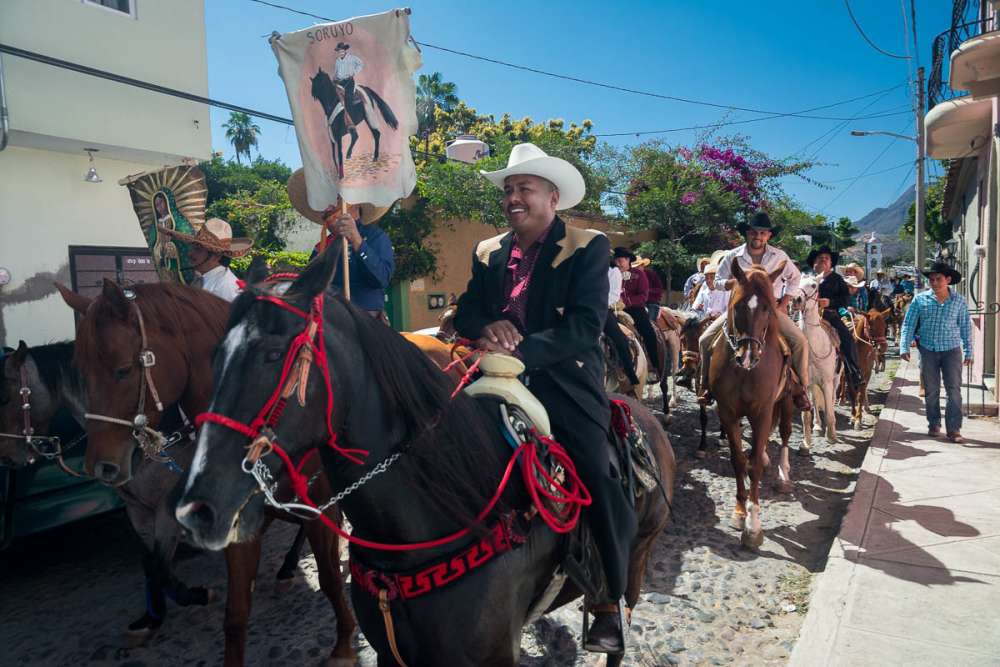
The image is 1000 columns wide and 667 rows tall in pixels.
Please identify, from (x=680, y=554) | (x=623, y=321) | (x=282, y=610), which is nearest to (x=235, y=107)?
(x=623, y=321)

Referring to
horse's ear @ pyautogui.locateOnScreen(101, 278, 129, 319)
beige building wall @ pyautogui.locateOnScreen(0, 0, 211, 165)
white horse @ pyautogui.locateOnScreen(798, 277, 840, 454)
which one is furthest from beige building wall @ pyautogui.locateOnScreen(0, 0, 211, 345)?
white horse @ pyautogui.locateOnScreen(798, 277, 840, 454)

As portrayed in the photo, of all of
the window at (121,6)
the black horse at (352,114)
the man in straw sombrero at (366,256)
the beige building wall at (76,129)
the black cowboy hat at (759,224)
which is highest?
the window at (121,6)

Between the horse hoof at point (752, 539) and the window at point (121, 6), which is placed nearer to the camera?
the horse hoof at point (752, 539)

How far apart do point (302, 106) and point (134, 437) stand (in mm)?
1993

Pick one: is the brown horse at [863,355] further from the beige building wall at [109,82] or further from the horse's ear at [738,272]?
the beige building wall at [109,82]

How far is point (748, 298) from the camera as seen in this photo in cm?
559

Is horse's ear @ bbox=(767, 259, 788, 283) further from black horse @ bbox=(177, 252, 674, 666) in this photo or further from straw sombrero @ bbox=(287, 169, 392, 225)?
black horse @ bbox=(177, 252, 674, 666)

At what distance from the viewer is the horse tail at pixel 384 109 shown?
10.5ft

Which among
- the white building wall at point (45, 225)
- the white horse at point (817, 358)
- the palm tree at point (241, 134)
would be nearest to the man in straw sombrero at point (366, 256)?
the white horse at point (817, 358)

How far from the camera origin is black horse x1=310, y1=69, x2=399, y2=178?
10.4 ft

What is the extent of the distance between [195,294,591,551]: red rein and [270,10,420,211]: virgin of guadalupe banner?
→ 4.66 ft

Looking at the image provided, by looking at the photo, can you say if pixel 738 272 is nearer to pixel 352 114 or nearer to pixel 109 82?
pixel 352 114

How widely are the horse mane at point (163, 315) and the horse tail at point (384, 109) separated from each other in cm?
147

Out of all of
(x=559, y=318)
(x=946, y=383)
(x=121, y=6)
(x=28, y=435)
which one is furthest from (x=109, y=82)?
(x=946, y=383)
